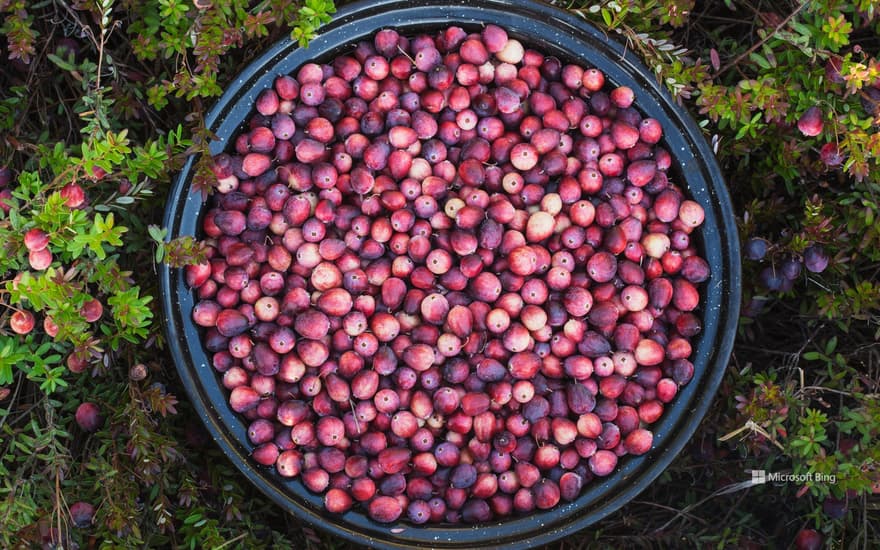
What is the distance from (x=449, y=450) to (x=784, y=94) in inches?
61.7

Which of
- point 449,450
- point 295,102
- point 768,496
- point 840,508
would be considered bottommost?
point 768,496

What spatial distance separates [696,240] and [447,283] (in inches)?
32.4

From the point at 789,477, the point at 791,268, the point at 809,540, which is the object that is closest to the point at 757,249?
the point at 791,268

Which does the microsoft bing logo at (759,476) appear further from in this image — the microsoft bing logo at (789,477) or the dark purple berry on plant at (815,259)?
the dark purple berry on plant at (815,259)

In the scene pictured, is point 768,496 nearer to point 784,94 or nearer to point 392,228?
point 784,94

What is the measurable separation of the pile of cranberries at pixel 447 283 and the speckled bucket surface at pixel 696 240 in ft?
Result: 0.14

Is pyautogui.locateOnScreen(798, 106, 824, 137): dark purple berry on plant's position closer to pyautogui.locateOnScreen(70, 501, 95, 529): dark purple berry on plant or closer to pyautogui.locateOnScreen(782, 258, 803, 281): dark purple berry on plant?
pyautogui.locateOnScreen(782, 258, 803, 281): dark purple berry on plant

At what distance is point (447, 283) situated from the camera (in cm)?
248

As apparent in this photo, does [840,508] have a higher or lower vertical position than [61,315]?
lower

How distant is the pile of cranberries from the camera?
2.44 meters

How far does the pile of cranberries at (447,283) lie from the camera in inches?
96.0

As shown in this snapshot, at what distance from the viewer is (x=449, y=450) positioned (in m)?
2.45

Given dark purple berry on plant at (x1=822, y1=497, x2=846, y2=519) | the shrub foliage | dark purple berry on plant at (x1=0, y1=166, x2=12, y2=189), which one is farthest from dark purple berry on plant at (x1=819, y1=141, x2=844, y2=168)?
dark purple berry on plant at (x1=0, y1=166, x2=12, y2=189)

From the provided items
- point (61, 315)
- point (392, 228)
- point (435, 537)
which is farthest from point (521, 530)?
point (61, 315)
